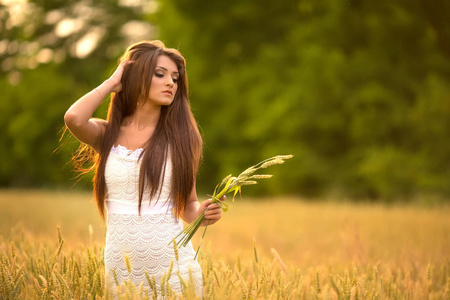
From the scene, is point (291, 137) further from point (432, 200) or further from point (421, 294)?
point (421, 294)

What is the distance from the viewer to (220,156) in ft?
65.8

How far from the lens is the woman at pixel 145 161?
8.00 ft

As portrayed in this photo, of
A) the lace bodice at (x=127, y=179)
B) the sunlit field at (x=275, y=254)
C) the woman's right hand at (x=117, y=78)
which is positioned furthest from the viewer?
the woman's right hand at (x=117, y=78)

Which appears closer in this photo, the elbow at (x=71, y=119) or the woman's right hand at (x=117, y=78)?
the elbow at (x=71, y=119)

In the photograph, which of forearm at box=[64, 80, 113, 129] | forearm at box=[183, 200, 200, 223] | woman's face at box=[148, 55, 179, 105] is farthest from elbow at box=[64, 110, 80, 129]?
forearm at box=[183, 200, 200, 223]

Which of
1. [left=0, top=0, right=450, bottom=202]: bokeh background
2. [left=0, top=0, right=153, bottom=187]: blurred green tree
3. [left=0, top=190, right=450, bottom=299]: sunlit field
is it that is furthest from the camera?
[left=0, top=0, right=153, bottom=187]: blurred green tree

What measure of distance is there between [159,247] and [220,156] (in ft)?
57.8

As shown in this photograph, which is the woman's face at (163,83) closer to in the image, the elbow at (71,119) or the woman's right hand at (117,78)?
the woman's right hand at (117,78)

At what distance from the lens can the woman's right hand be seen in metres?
2.61

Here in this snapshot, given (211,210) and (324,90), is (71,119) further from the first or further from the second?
(324,90)

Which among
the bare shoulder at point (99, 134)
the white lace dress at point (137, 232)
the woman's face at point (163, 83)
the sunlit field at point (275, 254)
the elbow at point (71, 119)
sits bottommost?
the sunlit field at point (275, 254)

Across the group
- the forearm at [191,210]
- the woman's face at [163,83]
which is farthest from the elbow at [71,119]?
the forearm at [191,210]

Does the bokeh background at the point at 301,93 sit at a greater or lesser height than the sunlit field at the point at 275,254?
greater

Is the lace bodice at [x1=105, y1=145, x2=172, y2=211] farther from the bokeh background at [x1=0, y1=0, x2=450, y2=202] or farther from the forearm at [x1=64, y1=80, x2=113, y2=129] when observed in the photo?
the bokeh background at [x1=0, y1=0, x2=450, y2=202]
